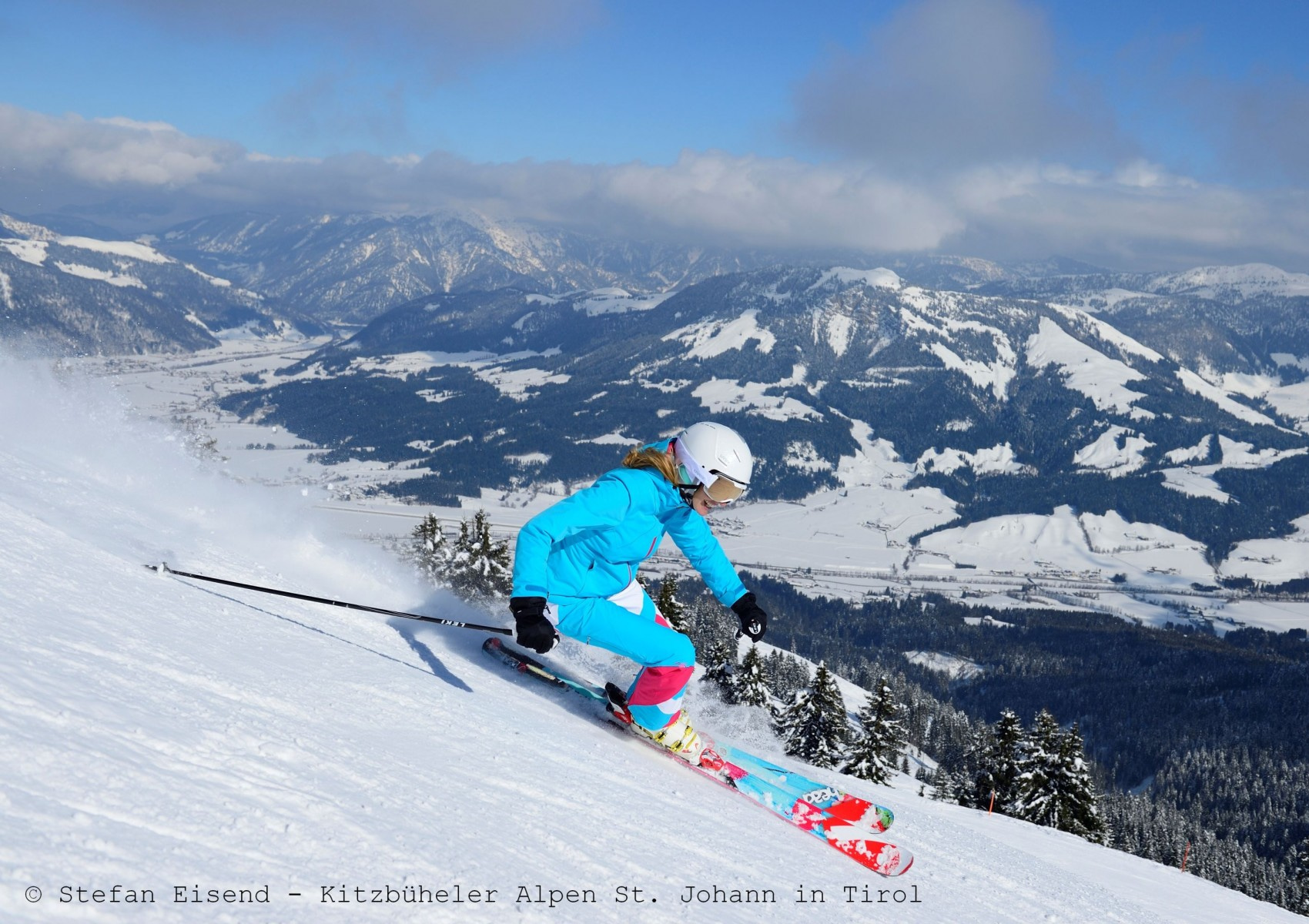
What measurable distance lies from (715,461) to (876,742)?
83.1 feet

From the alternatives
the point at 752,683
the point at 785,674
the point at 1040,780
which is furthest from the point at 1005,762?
the point at 785,674

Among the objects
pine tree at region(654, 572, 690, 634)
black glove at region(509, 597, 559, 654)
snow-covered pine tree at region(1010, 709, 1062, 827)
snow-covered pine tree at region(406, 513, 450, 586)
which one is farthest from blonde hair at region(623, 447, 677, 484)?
snow-covered pine tree at region(406, 513, 450, 586)

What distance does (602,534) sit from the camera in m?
7.32

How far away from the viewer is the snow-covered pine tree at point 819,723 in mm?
29531

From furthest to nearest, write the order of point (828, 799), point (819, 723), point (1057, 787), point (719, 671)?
point (819, 723) < point (1057, 787) < point (719, 671) < point (828, 799)

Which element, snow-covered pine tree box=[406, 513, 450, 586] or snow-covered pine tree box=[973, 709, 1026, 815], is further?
snow-covered pine tree box=[406, 513, 450, 586]

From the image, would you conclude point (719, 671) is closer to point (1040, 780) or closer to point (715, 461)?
point (715, 461)

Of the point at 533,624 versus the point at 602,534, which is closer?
the point at 533,624

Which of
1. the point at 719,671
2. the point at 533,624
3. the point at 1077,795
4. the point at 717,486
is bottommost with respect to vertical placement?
the point at 1077,795

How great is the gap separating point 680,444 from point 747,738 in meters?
6.68

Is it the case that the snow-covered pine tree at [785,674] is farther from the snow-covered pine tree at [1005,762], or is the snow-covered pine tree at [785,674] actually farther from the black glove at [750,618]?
A: the black glove at [750,618]

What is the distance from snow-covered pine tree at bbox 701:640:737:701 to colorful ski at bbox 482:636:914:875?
11.3 ft

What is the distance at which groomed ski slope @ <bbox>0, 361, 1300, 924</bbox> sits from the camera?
3.35 metres

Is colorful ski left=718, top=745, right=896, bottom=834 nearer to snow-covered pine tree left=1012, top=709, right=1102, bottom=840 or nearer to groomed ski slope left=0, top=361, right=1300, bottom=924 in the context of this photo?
groomed ski slope left=0, top=361, right=1300, bottom=924
